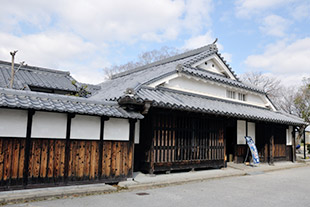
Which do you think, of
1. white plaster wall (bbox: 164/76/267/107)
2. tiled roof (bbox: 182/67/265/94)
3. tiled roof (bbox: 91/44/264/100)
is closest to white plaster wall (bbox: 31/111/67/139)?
tiled roof (bbox: 91/44/264/100)

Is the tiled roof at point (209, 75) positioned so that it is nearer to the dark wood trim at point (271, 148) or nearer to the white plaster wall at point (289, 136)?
the dark wood trim at point (271, 148)

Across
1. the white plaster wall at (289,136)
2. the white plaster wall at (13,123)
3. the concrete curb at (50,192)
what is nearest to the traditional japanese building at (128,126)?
Result: the white plaster wall at (13,123)

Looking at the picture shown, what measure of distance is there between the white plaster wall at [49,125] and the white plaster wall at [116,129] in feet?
4.88

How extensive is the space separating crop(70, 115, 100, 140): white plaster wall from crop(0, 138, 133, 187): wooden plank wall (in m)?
0.19

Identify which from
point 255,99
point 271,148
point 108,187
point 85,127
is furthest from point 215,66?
point 108,187

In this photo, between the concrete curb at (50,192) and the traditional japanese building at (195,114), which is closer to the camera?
the concrete curb at (50,192)

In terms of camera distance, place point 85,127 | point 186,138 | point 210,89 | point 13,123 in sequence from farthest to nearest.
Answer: point 210,89
point 186,138
point 85,127
point 13,123

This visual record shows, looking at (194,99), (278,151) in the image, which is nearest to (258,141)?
(278,151)

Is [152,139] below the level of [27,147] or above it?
above

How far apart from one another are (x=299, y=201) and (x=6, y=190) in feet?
27.7

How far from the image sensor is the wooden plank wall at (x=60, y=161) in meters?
7.06

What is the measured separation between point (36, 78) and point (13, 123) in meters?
8.86

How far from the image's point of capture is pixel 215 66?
53.7 feet

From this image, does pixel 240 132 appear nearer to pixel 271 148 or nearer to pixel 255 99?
pixel 271 148
